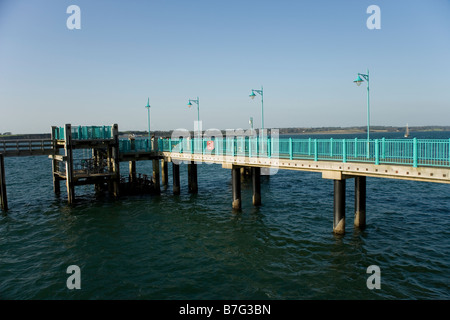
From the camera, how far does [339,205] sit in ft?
56.6

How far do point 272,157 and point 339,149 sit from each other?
4.15 m

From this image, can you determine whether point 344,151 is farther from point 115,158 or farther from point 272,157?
point 115,158

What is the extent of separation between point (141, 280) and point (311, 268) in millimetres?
7053

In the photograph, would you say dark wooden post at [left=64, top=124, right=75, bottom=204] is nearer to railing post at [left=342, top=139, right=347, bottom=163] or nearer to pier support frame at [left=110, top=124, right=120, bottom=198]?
pier support frame at [left=110, top=124, right=120, bottom=198]

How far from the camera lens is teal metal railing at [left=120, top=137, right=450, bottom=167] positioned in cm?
1358

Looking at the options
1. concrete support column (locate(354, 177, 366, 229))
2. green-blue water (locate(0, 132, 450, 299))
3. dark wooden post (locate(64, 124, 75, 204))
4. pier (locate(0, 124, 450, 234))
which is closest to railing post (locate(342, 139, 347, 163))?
pier (locate(0, 124, 450, 234))

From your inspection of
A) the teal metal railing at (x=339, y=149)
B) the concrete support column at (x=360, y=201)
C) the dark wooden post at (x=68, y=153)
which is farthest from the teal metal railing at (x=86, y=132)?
the concrete support column at (x=360, y=201)

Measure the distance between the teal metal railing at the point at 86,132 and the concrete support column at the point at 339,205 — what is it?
64.3 ft

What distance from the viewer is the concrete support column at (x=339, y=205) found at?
56.3ft

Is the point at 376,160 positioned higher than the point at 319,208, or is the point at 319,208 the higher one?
the point at 376,160
